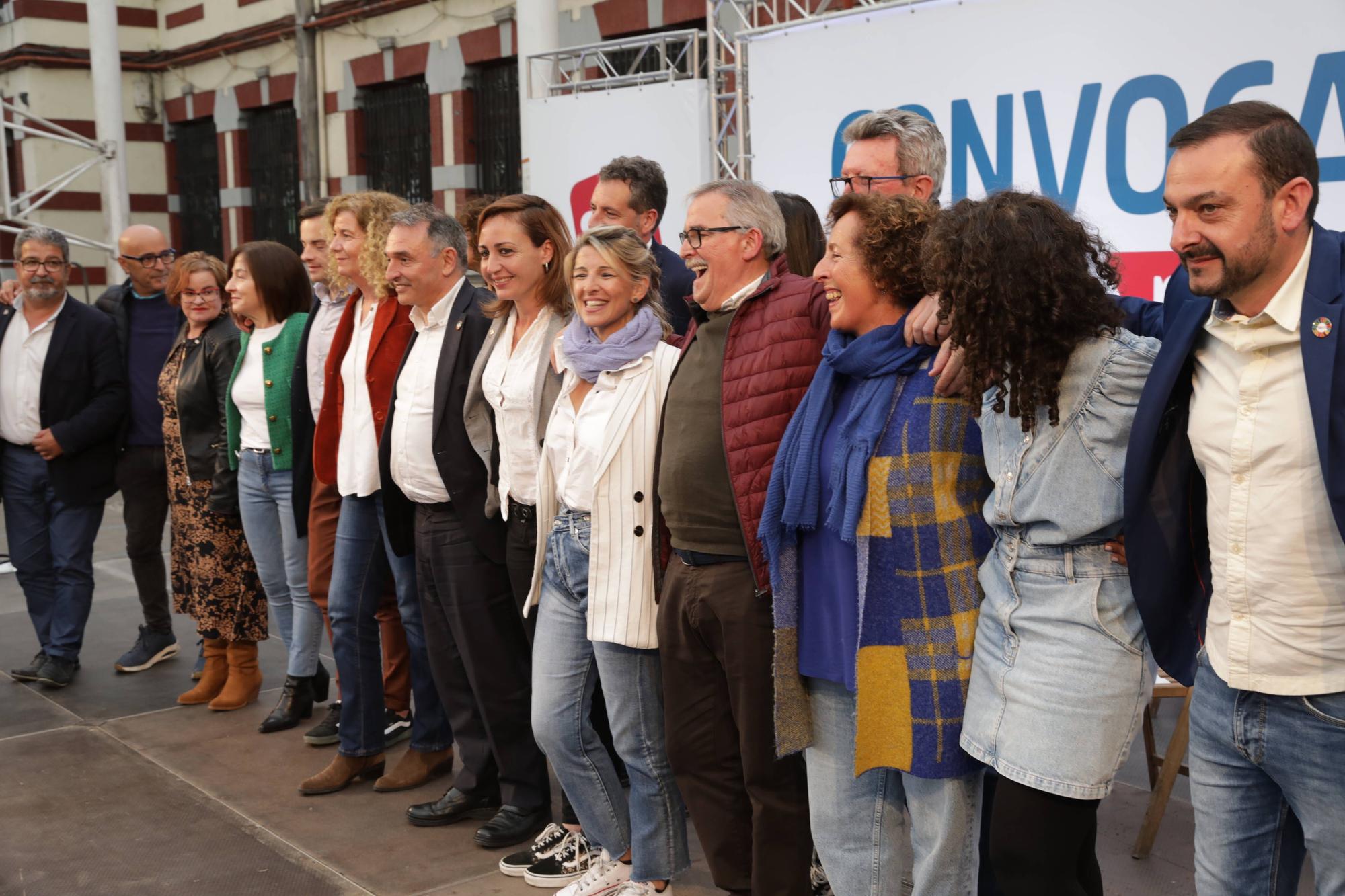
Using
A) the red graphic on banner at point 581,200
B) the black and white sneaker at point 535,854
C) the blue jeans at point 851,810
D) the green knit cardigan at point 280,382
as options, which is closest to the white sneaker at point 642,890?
the black and white sneaker at point 535,854

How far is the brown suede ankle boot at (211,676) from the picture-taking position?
5746mm

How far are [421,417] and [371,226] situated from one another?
0.84 metres

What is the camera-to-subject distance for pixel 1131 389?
7.80ft

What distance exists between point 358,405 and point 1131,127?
3.54 metres

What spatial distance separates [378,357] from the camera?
177 inches

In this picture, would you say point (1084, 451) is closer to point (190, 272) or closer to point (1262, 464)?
point (1262, 464)

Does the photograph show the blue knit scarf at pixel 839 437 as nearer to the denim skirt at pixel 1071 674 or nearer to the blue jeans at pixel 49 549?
the denim skirt at pixel 1071 674

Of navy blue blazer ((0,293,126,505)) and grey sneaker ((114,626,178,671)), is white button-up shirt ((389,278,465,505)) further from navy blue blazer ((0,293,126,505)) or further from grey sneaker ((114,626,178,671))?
grey sneaker ((114,626,178,671))

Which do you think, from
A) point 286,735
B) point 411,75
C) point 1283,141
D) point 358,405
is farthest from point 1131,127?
point 411,75

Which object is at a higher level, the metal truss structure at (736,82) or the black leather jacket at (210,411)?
the metal truss structure at (736,82)

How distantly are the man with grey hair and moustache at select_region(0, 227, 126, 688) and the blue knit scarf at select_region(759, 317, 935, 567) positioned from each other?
14.1 feet

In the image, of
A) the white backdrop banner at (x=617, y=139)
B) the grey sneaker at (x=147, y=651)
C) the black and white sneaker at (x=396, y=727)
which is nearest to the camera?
the black and white sneaker at (x=396, y=727)

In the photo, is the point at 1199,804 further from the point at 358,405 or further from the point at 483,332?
the point at 358,405

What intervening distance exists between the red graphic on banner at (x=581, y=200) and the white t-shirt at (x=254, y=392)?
3.37m
